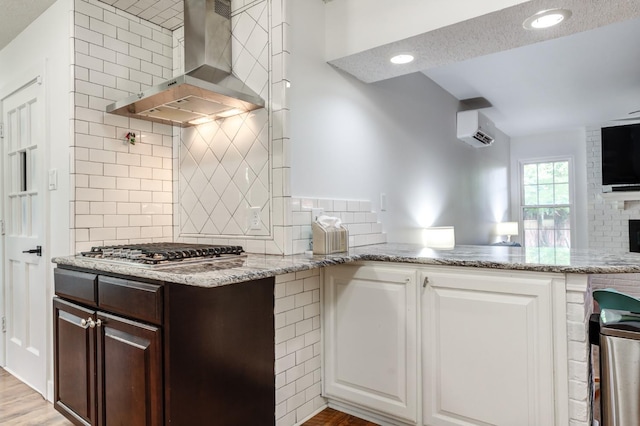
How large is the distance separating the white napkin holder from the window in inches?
202

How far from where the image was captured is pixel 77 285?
5.81 ft

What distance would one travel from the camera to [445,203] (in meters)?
4.06

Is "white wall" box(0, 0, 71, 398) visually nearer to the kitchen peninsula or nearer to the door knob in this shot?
the door knob

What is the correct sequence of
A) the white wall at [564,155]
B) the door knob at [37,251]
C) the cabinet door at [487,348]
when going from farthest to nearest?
the white wall at [564,155] → the door knob at [37,251] → the cabinet door at [487,348]

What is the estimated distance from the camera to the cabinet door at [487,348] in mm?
1563

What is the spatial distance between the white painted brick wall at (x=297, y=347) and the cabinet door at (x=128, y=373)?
0.66 meters

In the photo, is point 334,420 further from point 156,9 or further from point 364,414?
point 156,9

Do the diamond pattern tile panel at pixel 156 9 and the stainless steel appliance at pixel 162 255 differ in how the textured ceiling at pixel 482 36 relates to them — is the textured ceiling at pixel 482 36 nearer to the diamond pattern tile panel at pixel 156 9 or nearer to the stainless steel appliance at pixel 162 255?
the diamond pattern tile panel at pixel 156 9

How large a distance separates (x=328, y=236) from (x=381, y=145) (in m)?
1.17

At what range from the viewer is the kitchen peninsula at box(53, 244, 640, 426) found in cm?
150

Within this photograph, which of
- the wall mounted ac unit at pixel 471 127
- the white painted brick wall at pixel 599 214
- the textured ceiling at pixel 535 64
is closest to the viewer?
the textured ceiling at pixel 535 64

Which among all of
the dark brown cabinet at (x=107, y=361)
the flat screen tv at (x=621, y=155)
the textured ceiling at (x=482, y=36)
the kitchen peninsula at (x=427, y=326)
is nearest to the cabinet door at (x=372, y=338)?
the kitchen peninsula at (x=427, y=326)

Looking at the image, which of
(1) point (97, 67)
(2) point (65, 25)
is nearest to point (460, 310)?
(1) point (97, 67)

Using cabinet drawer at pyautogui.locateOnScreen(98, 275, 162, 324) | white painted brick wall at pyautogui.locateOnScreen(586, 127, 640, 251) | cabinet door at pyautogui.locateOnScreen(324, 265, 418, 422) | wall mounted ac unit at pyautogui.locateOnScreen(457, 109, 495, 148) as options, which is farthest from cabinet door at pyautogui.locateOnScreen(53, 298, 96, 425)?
white painted brick wall at pyautogui.locateOnScreen(586, 127, 640, 251)
